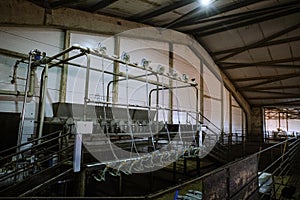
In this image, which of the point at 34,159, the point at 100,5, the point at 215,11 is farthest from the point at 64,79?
the point at 215,11

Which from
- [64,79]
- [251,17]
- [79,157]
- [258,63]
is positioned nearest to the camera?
[79,157]

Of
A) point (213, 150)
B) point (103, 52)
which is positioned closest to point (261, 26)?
point (213, 150)

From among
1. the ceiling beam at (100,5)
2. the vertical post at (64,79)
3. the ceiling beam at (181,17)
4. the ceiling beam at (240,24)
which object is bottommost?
the vertical post at (64,79)

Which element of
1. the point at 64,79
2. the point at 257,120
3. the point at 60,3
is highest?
the point at 60,3

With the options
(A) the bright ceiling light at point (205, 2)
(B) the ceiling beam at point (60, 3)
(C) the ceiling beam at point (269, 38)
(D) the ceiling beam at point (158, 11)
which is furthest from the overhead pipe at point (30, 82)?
(C) the ceiling beam at point (269, 38)

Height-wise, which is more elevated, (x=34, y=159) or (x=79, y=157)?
(x=79, y=157)

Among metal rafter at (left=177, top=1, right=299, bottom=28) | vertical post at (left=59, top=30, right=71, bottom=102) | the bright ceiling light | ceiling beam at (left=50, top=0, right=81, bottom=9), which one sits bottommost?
vertical post at (left=59, top=30, right=71, bottom=102)

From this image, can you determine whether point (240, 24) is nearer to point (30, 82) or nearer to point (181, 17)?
point (181, 17)

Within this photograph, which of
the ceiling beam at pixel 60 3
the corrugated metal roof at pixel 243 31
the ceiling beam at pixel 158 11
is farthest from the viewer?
the corrugated metal roof at pixel 243 31

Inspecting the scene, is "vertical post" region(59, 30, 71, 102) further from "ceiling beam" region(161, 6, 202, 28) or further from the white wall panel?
"ceiling beam" region(161, 6, 202, 28)

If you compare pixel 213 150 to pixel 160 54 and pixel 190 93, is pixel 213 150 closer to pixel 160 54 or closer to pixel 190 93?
pixel 190 93

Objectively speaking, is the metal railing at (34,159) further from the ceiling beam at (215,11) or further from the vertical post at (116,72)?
the ceiling beam at (215,11)

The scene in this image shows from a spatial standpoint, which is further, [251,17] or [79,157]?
[251,17]

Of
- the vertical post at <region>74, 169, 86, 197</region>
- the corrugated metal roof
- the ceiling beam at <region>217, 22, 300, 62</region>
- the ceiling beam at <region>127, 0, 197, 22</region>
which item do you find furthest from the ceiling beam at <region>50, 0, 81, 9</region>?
the ceiling beam at <region>217, 22, 300, 62</region>
